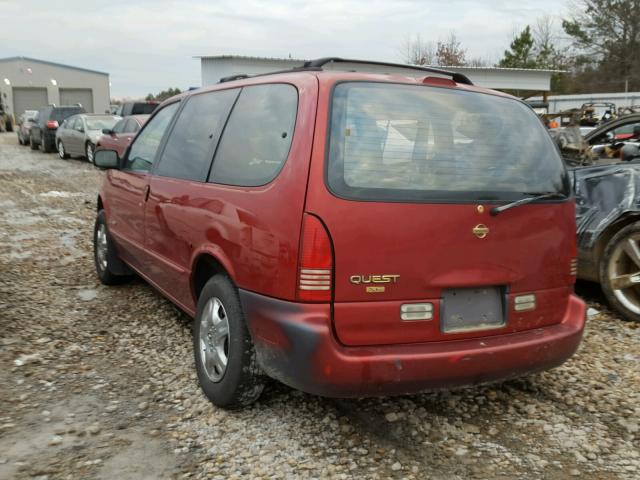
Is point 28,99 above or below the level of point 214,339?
above

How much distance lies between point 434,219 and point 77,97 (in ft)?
204

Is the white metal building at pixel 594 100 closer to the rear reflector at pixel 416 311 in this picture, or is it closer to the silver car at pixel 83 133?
the silver car at pixel 83 133

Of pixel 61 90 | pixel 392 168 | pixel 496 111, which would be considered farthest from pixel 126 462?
pixel 61 90

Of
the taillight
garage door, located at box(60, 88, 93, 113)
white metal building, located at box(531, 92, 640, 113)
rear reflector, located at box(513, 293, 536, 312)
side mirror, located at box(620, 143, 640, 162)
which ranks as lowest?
rear reflector, located at box(513, 293, 536, 312)

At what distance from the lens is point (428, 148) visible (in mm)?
2896

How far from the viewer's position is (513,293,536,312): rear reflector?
2.99m

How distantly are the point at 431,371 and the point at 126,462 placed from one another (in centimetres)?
146

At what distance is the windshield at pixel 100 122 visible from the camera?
59.9 ft

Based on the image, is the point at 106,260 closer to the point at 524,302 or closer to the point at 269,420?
the point at 269,420

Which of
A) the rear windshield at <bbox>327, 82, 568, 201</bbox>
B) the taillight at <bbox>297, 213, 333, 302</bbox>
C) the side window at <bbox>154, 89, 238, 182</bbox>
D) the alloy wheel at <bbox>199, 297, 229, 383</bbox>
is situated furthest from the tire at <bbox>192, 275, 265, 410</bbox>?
the rear windshield at <bbox>327, 82, 568, 201</bbox>

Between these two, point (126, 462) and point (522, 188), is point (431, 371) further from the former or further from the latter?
point (126, 462)

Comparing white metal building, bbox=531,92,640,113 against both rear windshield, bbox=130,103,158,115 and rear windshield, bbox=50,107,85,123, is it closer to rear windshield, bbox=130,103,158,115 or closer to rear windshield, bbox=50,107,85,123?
rear windshield, bbox=130,103,158,115

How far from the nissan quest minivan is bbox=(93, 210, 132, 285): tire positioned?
7.26 ft

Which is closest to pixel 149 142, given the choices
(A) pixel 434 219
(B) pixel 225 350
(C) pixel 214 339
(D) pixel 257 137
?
(D) pixel 257 137
